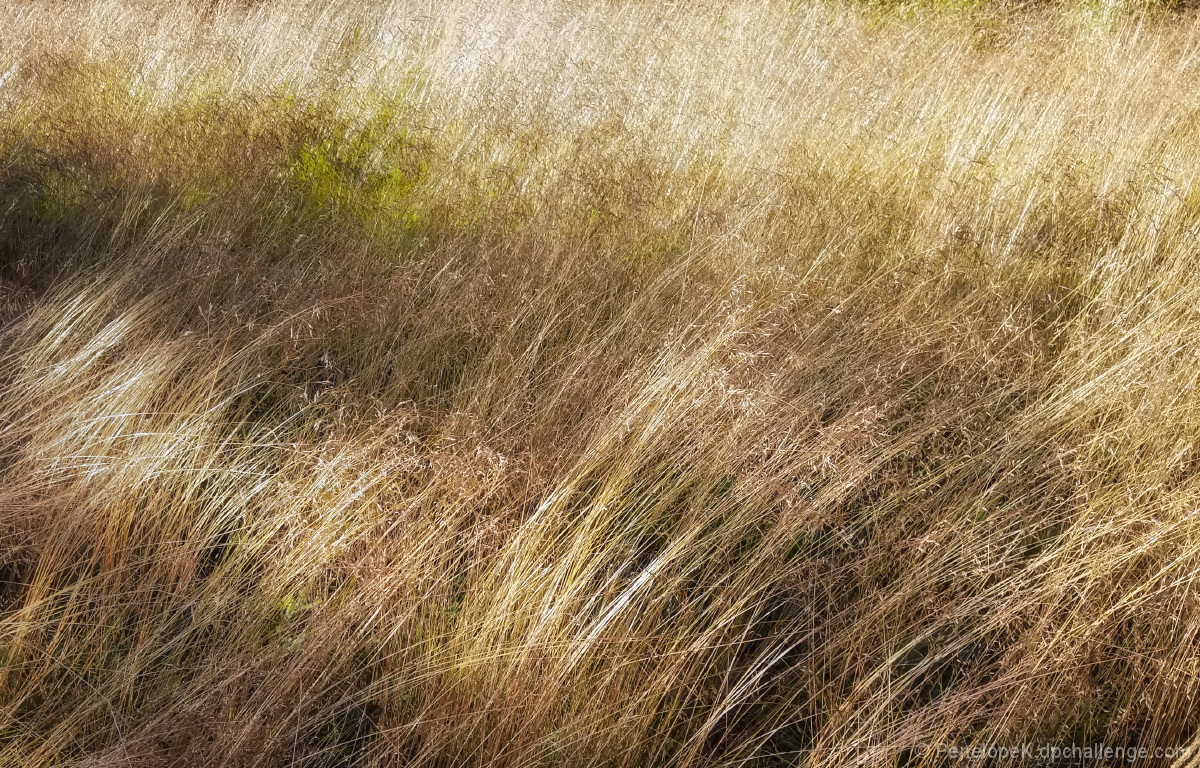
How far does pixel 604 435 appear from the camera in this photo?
6.55 ft

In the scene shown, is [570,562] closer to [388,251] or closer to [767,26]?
[388,251]

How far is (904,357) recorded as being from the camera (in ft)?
7.40

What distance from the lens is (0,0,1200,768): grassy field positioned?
1553mm

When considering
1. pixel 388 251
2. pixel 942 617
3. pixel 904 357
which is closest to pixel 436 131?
Result: pixel 388 251

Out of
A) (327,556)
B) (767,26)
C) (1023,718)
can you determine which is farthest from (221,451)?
(767,26)

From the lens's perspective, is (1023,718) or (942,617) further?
(942,617)

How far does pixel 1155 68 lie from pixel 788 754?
4.09 metres

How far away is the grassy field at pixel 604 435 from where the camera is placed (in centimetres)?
155

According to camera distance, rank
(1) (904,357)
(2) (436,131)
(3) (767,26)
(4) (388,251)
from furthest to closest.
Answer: (3) (767,26)
(2) (436,131)
(4) (388,251)
(1) (904,357)

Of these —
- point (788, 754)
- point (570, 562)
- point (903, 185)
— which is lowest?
point (788, 754)

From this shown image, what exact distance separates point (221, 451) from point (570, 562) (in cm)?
94

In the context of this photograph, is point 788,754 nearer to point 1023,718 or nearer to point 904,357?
point 1023,718

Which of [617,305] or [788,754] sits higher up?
[617,305]

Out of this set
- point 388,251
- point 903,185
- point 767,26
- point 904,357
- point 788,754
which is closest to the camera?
point 788,754
